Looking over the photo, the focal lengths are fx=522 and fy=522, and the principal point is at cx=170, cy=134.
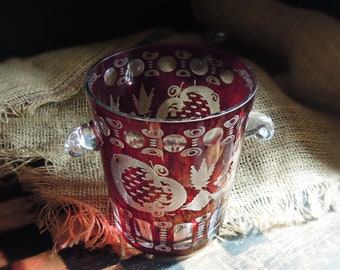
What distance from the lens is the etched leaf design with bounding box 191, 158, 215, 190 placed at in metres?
0.36

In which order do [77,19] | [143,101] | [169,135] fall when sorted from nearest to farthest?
[169,135]
[143,101]
[77,19]

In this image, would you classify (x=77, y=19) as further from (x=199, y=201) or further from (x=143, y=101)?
(x=199, y=201)

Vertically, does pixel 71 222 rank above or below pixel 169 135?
below

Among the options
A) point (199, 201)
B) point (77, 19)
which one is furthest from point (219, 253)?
point (77, 19)

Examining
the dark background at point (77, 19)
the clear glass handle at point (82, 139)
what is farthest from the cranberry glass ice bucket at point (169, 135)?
the dark background at point (77, 19)

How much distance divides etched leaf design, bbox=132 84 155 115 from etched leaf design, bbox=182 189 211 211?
0.36ft

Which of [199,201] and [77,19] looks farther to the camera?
[77,19]

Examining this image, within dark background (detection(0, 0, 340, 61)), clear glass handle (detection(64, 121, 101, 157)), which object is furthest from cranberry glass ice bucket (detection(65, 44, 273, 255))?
dark background (detection(0, 0, 340, 61))

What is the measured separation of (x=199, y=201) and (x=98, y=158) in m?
0.15

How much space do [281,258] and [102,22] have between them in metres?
0.38

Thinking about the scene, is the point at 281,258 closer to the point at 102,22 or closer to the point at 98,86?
the point at 98,86

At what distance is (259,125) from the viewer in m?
0.39

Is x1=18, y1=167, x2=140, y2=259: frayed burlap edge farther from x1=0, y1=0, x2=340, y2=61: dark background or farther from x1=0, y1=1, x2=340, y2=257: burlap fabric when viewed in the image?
x1=0, y1=0, x2=340, y2=61: dark background

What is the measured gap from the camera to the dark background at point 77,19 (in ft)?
1.97
